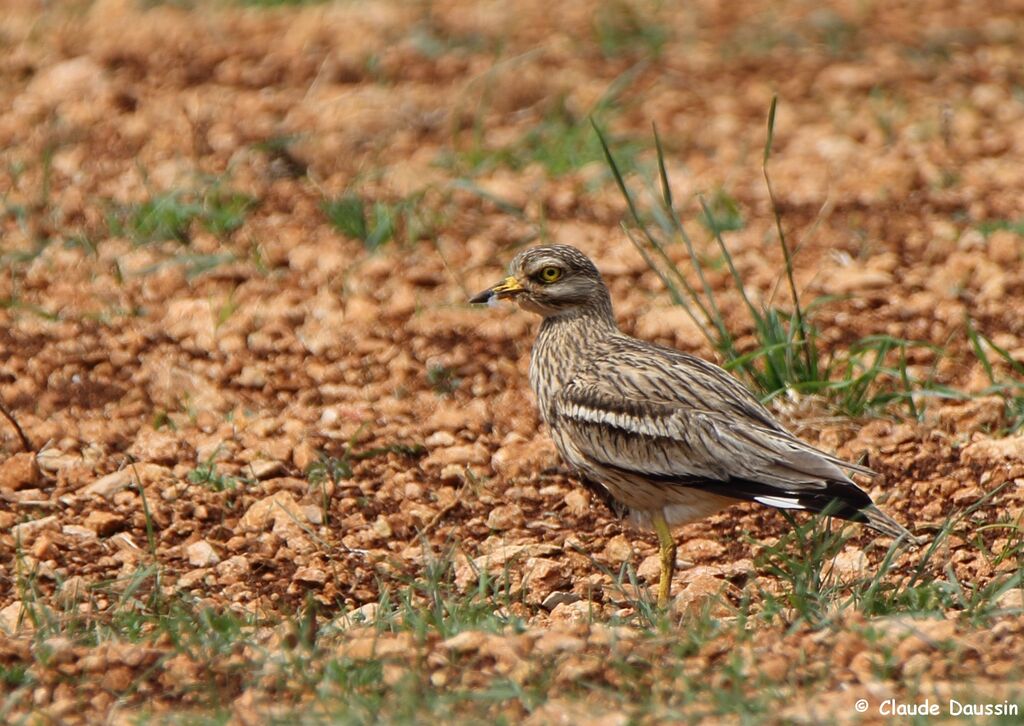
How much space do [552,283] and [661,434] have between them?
2.75ft

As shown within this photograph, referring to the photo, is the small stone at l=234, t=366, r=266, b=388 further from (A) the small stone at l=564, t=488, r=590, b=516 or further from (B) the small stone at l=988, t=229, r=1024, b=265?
(B) the small stone at l=988, t=229, r=1024, b=265

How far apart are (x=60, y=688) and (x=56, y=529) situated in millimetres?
1325

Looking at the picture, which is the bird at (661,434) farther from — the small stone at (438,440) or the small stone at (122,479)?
the small stone at (122,479)

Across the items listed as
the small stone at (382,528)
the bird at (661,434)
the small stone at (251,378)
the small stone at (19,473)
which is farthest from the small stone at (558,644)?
the small stone at (251,378)

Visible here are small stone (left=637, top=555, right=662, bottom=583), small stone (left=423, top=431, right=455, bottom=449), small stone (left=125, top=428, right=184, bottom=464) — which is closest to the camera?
small stone (left=637, top=555, right=662, bottom=583)

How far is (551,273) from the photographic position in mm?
5527

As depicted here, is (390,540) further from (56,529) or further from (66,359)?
(66,359)

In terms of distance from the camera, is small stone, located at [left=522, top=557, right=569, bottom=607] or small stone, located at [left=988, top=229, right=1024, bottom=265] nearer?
small stone, located at [left=522, top=557, right=569, bottom=607]

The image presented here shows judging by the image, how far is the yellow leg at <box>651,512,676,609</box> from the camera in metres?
4.84

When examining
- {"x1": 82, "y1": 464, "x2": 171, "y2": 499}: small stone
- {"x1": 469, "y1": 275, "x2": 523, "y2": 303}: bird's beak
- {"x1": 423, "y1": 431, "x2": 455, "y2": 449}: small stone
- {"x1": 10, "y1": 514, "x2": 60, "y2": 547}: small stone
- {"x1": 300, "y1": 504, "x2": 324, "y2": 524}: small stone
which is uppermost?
{"x1": 469, "y1": 275, "x2": 523, "y2": 303}: bird's beak

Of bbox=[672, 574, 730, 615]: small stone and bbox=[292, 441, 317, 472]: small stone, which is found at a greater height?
bbox=[292, 441, 317, 472]: small stone

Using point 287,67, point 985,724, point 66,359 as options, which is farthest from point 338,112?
point 985,724

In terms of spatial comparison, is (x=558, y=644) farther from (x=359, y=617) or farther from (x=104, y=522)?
(x=104, y=522)

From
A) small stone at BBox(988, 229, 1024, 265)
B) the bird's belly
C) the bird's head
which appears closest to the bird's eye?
the bird's head
